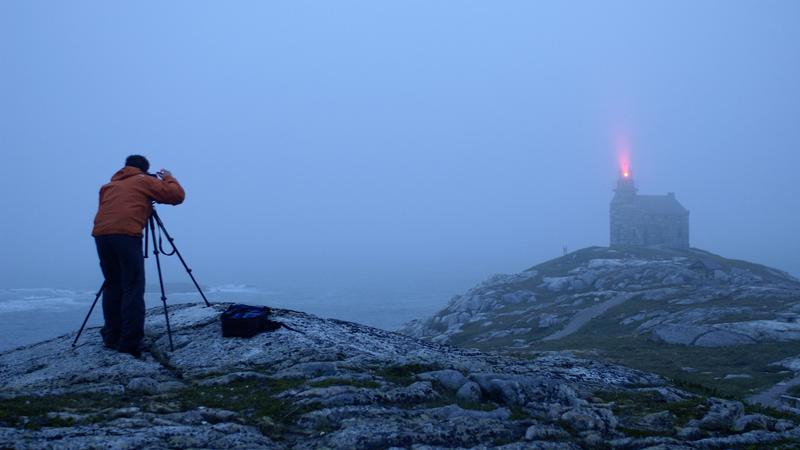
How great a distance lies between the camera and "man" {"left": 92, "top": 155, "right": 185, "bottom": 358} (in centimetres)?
1188

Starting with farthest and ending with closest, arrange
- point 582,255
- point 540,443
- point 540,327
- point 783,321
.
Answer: point 582,255 → point 540,327 → point 783,321 → point 540,443

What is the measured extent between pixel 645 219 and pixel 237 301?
72.9 metres

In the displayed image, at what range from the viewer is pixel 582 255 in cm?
9281

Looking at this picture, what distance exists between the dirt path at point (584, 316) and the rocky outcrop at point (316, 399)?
109ft

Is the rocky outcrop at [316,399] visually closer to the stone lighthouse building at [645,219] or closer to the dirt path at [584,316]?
the dirt path at [584,316]

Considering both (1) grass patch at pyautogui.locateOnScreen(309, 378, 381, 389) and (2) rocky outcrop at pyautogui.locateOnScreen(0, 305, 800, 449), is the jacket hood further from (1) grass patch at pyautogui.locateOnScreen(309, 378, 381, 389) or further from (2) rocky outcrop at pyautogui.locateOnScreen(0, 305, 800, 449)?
(1) grass patch at pyautogui.locateOnScreen(309, 378, 381, 389)

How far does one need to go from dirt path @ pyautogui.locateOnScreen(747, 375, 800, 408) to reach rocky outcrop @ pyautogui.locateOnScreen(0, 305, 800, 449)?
9.34 m

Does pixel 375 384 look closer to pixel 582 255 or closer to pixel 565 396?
pixel 565 396

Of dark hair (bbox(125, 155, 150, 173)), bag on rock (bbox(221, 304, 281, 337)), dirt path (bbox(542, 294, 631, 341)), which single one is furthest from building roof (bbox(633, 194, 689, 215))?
dark hair (bbox(125, 155, 150, 173))

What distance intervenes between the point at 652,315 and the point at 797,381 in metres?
22.2

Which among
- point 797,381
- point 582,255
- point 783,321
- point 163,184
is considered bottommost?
point 797,381

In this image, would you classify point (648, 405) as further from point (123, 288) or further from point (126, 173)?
point (126, 173)

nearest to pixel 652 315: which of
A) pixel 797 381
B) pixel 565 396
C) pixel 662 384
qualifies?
pixel 797 381

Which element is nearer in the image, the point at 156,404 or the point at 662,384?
the point at 156,404
